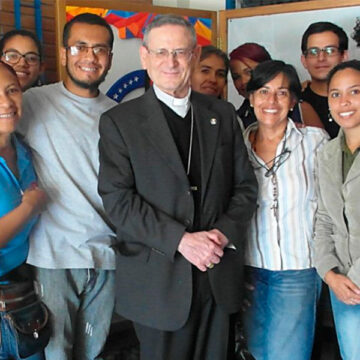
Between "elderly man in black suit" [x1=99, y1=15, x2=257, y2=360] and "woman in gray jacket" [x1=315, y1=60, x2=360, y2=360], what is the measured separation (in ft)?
1.03

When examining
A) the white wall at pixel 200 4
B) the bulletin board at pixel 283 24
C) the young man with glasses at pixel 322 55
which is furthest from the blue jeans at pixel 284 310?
the white wall at pixel 200 4

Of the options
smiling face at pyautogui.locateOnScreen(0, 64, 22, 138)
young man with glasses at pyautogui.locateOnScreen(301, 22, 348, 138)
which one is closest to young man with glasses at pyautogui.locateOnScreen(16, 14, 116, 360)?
smiling face at pyautogui.locateOnScreen(0, 64, 22, 138)

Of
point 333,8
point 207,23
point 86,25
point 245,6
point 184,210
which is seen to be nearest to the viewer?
point 184,210

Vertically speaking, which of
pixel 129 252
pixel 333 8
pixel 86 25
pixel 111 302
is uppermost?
pixel 333 8

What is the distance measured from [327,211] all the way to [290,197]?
0.15m

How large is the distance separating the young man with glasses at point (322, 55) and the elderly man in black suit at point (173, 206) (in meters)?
0.98

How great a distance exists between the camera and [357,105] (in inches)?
78.1

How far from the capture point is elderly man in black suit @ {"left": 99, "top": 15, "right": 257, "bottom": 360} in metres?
1.78

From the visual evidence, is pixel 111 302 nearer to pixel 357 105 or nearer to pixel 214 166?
pixel 214 166

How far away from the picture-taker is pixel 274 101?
6.81ft

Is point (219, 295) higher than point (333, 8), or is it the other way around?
point (333, 8)

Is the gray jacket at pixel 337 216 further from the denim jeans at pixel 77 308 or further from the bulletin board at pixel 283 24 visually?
the bulletin board at pixel 283 24

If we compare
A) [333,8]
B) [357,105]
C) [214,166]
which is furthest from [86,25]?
[333,8]

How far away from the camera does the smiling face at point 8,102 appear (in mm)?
1845
